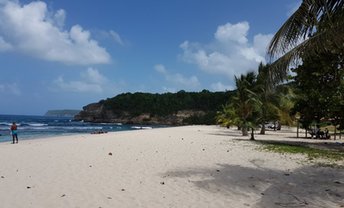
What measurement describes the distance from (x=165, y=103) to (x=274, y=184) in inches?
4543

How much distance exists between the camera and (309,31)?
670 cm

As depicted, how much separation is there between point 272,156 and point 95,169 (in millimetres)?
6435

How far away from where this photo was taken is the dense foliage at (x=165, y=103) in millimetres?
119375

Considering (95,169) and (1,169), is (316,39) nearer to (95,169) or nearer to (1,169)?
(95,169)

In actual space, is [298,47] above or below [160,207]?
above

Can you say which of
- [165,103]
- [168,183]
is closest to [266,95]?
[168,183]

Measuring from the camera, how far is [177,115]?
389 ft

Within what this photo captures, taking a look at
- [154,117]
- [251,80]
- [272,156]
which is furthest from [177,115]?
[272,156]

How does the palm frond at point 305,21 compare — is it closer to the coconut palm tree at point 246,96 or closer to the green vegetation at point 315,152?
the green vegetation at point 315,152

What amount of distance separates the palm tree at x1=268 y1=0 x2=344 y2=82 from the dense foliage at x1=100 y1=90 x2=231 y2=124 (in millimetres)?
107386

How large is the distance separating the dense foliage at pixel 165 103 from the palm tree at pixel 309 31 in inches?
4228

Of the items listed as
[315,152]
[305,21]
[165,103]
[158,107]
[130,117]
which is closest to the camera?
[305,21]

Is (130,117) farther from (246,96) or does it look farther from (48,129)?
(246,96)

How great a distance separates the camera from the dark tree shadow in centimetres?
609
